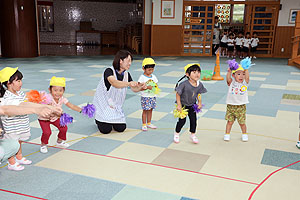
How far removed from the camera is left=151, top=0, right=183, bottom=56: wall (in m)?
15.7

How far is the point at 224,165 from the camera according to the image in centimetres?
379

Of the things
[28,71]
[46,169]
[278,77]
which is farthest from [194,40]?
[46,169]

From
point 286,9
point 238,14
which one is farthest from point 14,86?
point 238,14

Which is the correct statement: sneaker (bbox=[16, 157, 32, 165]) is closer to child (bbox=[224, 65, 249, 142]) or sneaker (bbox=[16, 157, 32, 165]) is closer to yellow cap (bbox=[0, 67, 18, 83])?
yellow cap (bbox=[0, 67, 18, 83])

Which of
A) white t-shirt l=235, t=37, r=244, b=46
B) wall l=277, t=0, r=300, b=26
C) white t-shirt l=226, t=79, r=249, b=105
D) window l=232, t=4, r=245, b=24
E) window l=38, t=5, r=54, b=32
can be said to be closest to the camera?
white t-shirt l=226, t=79, r=249, b=105

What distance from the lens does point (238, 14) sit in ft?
68.2

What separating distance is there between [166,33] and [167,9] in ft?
3.82

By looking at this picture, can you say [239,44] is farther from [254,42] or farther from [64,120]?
[64,120]

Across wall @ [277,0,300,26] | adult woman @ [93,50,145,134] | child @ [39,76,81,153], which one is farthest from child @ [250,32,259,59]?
child @ [39,76,81,153]

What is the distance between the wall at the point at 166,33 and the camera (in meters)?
15.7

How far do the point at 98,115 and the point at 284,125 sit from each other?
10.2ft

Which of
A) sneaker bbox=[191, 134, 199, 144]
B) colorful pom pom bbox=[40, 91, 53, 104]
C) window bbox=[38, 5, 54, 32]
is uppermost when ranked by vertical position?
window bbox=[38, 5, 54, 32]

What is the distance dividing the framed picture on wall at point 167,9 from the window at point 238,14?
6.79 meters

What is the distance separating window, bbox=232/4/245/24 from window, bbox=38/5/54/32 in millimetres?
13015
